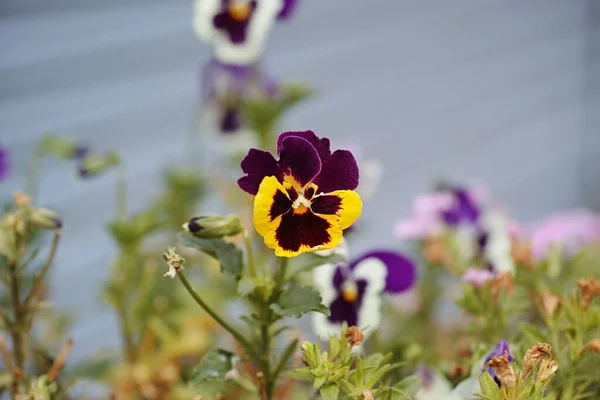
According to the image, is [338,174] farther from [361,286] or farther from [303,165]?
[361,286]

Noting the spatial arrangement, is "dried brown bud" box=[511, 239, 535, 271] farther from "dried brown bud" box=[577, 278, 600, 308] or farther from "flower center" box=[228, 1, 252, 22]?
"flower center" box=[228, 1, 252, 22]

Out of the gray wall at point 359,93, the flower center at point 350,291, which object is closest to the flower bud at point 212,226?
the flower center at point 350,291

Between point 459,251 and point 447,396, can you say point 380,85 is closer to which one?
point 459,251

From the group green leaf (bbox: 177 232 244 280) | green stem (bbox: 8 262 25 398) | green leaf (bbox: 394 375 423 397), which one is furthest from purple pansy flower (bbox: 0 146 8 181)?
green leaf (bbox: 394 375 423 397)

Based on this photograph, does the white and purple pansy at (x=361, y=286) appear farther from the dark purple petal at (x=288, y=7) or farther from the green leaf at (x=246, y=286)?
the dark purple petal at (x=288, y=7)

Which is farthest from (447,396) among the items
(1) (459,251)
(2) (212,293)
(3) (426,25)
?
(3) (426,25)
